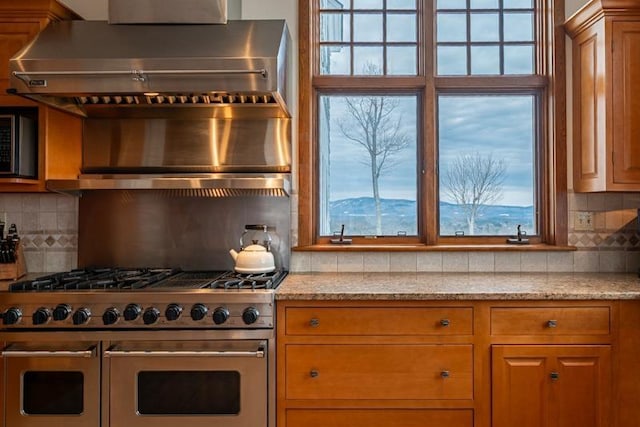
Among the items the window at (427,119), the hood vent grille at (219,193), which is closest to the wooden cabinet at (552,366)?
the window at (427,119)

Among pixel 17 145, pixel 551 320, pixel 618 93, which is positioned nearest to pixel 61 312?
pixel 17 145

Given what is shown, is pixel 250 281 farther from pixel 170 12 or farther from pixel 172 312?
pixel 170 12

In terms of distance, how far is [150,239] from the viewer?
102 inches

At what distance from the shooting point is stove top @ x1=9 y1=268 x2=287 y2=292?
1.98m

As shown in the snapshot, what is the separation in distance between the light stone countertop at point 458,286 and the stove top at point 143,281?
135 mm

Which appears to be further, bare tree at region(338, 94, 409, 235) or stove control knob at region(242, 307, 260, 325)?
bare tree at region(338, 94, 409, 235)

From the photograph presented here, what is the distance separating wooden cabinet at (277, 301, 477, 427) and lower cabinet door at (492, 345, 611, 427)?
0.13 metres

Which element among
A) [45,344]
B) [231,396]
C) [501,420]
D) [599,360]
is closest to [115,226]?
[45,344]

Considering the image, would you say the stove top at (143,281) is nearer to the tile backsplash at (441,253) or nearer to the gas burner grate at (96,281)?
the gas burner grate at (96,281)

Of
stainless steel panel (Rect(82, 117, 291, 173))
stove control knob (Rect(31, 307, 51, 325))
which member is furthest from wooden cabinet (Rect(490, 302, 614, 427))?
stove control knob (Rect(31, 307, 51, 325))

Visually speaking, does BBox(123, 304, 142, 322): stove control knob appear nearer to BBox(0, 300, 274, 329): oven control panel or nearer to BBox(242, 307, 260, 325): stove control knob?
BBox(0, 300, 274, 329): oven control panel

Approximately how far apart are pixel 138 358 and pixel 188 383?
0.76 feet

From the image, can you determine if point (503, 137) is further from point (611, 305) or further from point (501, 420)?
point (501, 420)

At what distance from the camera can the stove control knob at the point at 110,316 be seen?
6.13ft
